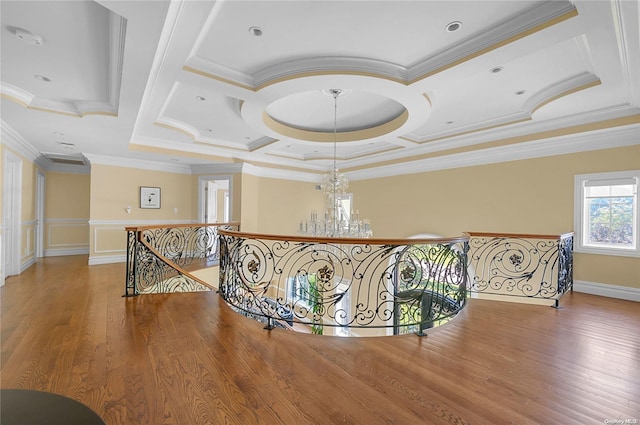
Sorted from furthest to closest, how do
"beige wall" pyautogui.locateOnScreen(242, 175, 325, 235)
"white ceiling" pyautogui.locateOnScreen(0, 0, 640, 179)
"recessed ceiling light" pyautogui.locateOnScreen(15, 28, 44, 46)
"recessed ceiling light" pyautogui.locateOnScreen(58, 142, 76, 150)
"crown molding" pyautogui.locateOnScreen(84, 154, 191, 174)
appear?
"beige wall" pyautogui.locateOnScreen(242, 175, 325, 235) < "crown molding" pyautogui.locateOnScreen(84, 154, 191, 174) < "recessed ceiling light" pyautogui.locateOnScreen(58, 142, 76, 150) < "recessed ceiling light" pyautogui.locateOnScreen(15, 28, 44, 46) < "white ceiling" pyautogui.locateOnScreen(0, 0, 640, 179)

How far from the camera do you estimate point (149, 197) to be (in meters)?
7.98

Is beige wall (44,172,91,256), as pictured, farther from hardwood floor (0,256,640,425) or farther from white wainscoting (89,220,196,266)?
hardwood floor (0,256,640,425)

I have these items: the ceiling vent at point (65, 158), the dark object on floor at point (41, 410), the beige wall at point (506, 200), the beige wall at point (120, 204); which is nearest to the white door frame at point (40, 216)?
the ceiling vent at point (65, 158)

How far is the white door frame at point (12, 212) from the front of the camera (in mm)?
5422

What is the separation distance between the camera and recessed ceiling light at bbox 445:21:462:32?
2680 millimetres

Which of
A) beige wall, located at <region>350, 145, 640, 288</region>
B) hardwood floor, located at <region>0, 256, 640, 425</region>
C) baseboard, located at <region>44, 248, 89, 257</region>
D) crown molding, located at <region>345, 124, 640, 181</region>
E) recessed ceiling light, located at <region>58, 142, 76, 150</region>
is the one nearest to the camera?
hardwood floor, located at <region>0, 256, 640, 425</region>

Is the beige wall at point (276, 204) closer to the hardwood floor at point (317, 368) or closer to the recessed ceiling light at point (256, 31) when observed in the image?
the hardwood floor at point (317, 368)

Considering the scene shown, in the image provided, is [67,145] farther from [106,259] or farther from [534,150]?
[534,150]

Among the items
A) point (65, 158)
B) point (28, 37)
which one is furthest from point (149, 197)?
point (28, 37)

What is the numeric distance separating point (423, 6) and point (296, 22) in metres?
1.17

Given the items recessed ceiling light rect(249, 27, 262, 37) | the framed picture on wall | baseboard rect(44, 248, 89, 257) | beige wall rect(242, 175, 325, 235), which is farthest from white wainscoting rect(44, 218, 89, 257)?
recessed ceiling light rect(249, 27, 262, 37)

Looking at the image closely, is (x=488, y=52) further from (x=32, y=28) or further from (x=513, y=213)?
(x=32, y=28)

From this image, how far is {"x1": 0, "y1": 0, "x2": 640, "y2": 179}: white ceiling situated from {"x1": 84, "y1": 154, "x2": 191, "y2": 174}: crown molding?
987mm

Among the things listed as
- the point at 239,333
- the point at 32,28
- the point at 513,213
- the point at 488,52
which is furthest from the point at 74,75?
the point at 513,213
